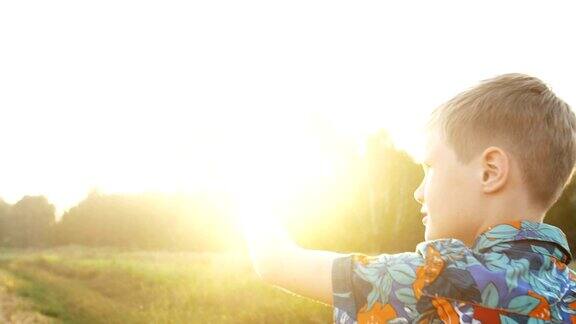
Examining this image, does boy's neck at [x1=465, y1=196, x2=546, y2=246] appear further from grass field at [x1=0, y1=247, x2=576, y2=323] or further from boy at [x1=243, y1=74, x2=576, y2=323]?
grass field at [x1=0, y1=247, x2=576, y2=323]

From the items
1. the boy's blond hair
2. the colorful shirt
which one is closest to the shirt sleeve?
the colorful shirt

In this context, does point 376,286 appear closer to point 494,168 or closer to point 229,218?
point 494,168

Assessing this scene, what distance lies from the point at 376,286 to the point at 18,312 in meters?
13.1

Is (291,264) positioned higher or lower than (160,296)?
higher

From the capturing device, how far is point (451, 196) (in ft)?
4.11

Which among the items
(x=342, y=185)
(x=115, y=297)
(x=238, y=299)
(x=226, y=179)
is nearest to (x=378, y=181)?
(x=342, y=185)

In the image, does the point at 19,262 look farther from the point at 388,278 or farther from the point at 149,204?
the point at 388,278

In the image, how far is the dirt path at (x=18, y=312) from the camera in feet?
39.3

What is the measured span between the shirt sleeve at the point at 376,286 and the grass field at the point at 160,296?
7688 mm

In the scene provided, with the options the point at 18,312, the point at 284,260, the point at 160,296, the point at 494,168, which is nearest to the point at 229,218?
the point at 160,296

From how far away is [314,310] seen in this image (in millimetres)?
8992

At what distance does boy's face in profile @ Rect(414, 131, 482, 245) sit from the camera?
1.25 metres

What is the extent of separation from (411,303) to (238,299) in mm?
10109

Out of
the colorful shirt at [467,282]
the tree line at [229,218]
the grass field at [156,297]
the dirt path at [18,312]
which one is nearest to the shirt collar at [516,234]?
the colorful shirt at [467,282]
